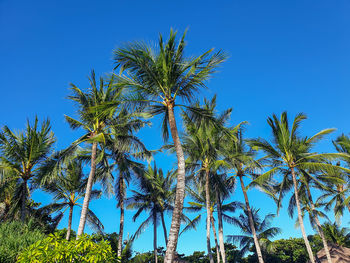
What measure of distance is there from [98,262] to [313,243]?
139 ft

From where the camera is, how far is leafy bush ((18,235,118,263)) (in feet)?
19.3

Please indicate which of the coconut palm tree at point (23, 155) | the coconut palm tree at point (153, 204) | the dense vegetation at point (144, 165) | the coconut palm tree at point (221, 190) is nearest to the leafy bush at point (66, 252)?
the dense vegetation at point (144, 165)

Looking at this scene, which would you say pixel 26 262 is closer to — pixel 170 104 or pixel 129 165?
pixel 170 104

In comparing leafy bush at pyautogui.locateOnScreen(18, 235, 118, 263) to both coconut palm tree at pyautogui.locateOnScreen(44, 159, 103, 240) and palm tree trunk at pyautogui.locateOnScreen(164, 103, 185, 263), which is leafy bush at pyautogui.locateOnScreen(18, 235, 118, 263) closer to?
palm tree trunk at pyautogui.locateOnScreen(164, 103, 185, 263)

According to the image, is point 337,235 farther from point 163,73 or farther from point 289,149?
point 163,73

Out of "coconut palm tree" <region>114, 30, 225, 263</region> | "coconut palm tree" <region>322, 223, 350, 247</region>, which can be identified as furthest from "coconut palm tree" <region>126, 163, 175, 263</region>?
"coconut palm tree" <region>322, 223, 350, 247</region>

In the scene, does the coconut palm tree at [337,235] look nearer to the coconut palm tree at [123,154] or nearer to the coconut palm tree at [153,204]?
the coconut palm tree at [153,204]

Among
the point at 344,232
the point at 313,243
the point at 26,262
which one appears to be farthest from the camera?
the point at 313,243

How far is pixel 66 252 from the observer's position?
19.5 feet

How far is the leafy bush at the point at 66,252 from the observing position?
Result: 589 cm

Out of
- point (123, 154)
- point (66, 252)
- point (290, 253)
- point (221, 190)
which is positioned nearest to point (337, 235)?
point (290, 253)

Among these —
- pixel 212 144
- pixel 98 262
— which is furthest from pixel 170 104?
pixel 212 144

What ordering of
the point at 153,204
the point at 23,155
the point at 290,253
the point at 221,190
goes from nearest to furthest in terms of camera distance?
the point at 23,155
the point at 221,190
the point at 153,204
the point at 290,253

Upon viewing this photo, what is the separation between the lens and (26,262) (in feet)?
19.3
